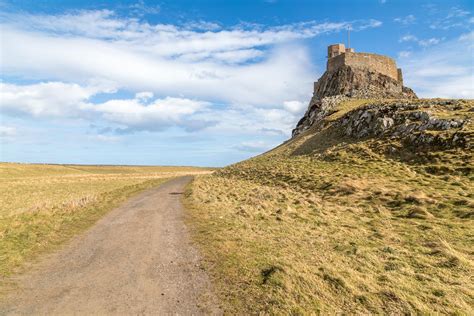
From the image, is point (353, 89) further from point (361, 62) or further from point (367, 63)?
point (367, 63)

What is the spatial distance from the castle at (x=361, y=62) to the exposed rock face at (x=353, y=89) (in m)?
1.06

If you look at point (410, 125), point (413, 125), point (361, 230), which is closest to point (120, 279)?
point (361, 230)

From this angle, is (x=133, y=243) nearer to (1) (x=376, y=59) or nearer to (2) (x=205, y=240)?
(2) (x=205, y=240)

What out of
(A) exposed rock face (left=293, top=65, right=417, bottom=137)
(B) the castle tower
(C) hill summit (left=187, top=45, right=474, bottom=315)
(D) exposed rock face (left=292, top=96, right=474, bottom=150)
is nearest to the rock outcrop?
(A) exposed rock face (left=293, top=65, right=417, bottom=137)

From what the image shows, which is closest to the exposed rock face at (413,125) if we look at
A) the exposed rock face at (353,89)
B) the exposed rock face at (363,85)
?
the exposed rock face at (353,89)

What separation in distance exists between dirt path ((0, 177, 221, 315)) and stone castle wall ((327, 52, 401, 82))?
77.8 m

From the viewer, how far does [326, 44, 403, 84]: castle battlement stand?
80.5 metres

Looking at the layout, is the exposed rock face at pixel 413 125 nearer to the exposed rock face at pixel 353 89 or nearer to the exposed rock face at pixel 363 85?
the exposed rock face at pixel 353 89

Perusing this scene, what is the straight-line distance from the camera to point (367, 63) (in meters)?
81.2

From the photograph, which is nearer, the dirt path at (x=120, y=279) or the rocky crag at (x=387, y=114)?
the dirt path at (x=120, y=279)

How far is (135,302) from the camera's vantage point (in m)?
8.03

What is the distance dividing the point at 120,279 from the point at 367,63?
85314 millimetres

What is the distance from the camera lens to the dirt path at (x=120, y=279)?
7.84 meters

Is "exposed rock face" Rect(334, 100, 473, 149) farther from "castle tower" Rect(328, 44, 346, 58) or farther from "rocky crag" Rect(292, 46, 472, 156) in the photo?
"castle tower" Rect(328, 44, 346, 58)
